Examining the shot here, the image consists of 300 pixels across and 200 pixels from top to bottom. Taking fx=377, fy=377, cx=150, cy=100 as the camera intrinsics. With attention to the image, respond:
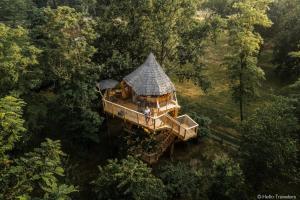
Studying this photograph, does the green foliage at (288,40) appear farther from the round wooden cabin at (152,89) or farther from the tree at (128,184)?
the tree at (128,184)

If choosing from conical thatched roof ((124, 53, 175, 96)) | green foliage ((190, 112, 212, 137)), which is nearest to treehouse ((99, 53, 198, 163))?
conical thatched roof ((124, 53, 175, 96))

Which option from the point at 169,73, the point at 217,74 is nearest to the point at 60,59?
the point at 169,73

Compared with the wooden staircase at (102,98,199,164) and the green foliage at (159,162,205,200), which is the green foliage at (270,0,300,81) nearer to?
the wooden staircase at (102,98,199,164)

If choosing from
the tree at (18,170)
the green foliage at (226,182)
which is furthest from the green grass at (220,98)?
the tree at (18,170)

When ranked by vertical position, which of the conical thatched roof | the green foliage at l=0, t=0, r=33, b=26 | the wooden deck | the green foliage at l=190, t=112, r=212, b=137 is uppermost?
the green foliage at l=0, t=0, r=33, b=26

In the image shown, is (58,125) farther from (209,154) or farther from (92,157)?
(209,154)

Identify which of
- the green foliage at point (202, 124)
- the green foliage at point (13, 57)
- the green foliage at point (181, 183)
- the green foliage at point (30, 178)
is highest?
the green foliage at point (13, 57)
